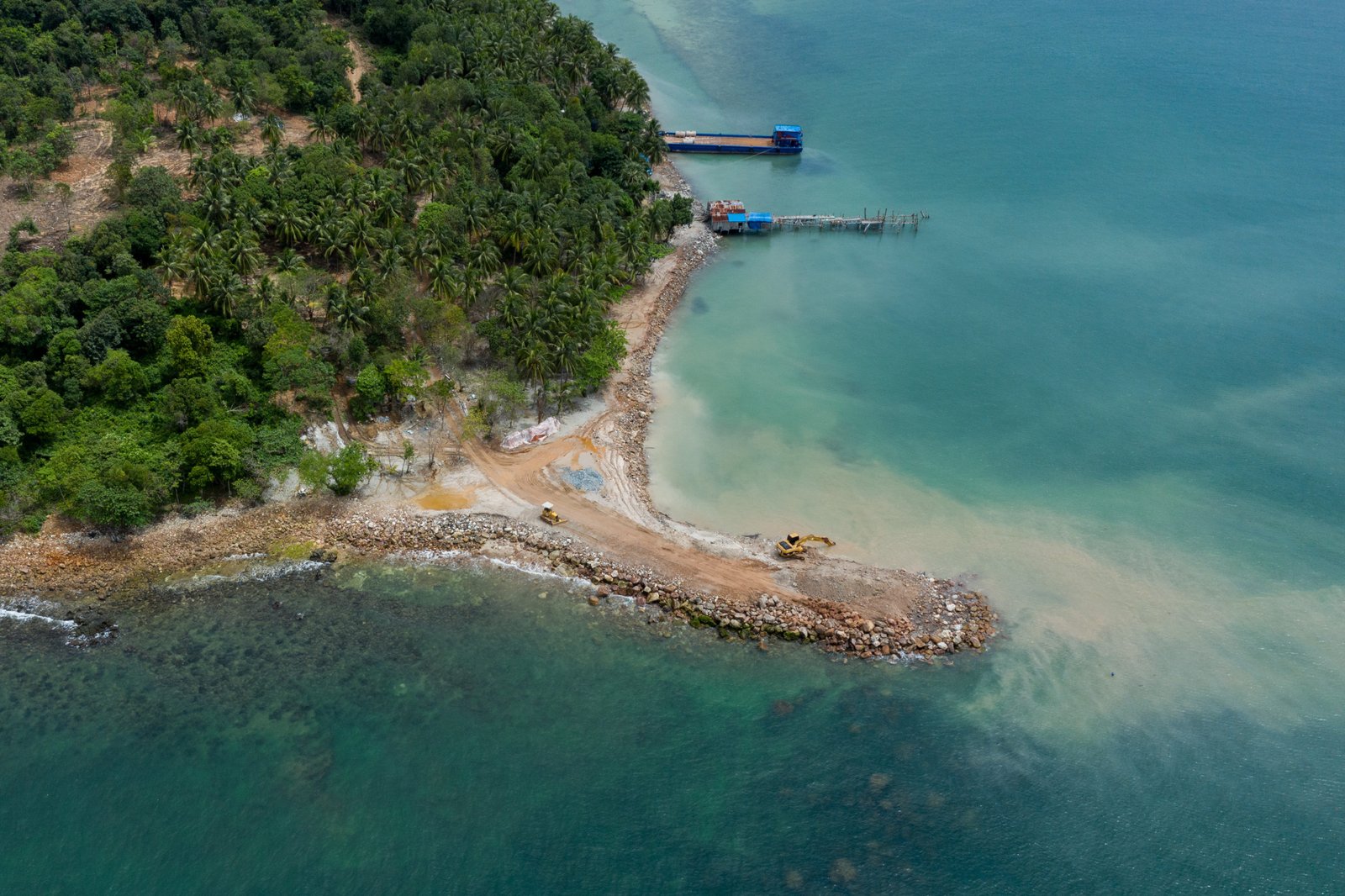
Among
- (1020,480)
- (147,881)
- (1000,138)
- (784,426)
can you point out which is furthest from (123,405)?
(1000,138)

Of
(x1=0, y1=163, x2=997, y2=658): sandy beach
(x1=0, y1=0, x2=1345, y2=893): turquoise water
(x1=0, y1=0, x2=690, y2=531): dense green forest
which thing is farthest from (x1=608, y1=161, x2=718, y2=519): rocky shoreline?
(x1=0, y1=0, x2=690, y2=531): dense green forest

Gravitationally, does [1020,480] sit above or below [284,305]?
below

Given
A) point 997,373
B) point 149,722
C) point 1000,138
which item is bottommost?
point 149,722

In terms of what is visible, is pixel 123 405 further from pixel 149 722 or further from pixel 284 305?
pixel 149 722

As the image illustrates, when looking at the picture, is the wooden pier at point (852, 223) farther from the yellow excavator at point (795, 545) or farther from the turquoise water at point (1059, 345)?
the yellow excavator at point (795, 545)

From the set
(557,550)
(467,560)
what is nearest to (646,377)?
(557,550)
